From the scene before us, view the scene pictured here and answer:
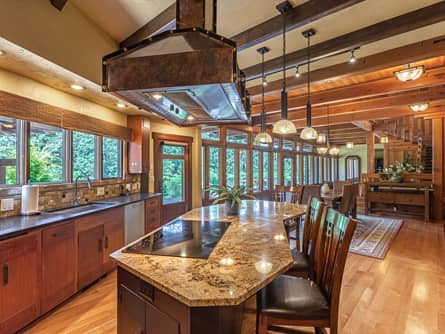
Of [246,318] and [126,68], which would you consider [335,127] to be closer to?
[246,318]

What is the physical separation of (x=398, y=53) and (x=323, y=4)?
173cm

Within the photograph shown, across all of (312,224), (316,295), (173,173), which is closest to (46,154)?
(173,173)

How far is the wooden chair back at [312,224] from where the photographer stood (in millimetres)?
1959

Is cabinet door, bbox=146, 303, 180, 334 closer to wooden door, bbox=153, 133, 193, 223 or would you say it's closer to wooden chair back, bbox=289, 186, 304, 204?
wooden chair back, bbox=289, 186, 304, 204

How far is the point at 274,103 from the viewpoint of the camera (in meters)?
6.05

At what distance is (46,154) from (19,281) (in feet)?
5.23

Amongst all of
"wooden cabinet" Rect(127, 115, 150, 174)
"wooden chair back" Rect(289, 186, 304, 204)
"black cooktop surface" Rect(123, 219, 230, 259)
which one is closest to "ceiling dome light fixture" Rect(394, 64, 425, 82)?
"wooden chair back" Rect(289, 186, 304, 204)

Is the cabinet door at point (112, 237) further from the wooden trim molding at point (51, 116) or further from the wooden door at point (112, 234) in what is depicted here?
the wooden trim molding at point (51, 116)

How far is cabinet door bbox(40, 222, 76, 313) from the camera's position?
7.32 ft

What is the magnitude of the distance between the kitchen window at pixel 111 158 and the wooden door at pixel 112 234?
3.52 feet

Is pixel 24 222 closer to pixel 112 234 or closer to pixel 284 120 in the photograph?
pixel 112 234

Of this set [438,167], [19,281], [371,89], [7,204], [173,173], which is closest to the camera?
[19,281]

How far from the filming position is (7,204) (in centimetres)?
247

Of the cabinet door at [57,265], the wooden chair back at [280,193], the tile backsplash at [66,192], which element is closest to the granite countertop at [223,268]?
the cabinet door at [57,265]
